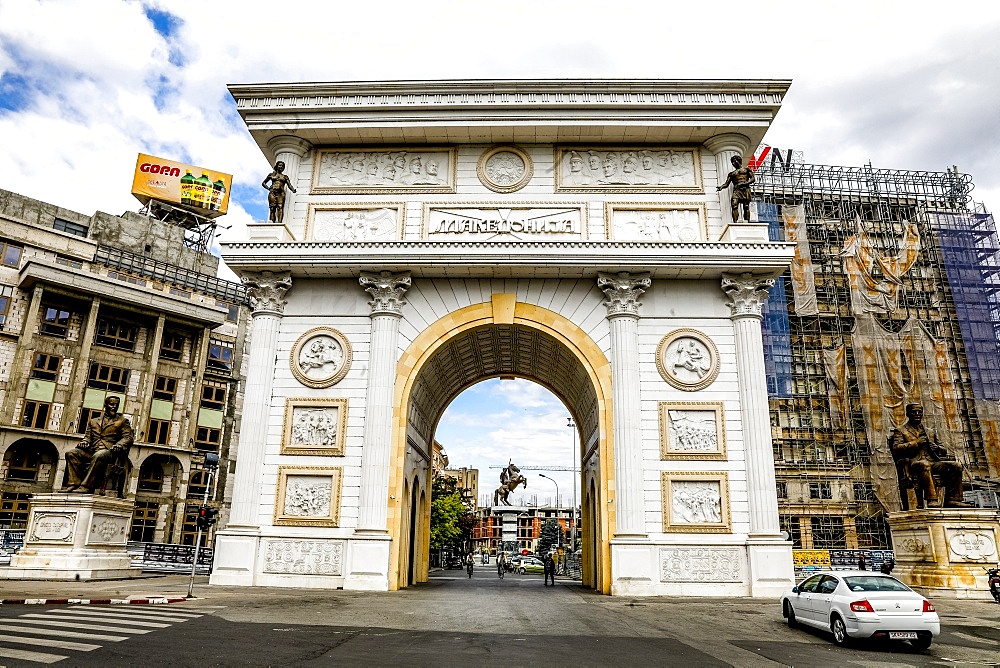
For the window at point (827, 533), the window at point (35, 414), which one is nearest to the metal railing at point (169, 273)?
the window at point (35, 414)

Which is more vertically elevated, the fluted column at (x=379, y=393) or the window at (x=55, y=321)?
the window at (x=55, y=321)

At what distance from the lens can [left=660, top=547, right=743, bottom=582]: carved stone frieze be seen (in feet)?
75.5

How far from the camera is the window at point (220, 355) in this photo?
60906 mm

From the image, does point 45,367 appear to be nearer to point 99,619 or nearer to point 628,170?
point 99,619

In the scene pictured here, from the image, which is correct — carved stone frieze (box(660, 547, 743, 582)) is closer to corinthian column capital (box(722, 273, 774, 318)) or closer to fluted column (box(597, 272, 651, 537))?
fluted column (box(597, 272, 651, 537))

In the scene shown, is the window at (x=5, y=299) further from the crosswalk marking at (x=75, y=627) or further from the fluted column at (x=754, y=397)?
the fluted column at (x=754, y=397)

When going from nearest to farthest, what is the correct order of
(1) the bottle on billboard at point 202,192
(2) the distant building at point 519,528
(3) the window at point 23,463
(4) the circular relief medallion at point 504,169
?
1. (4) the circular relief medallion at point 504,169
2. (3) the window at point 23,463
3. (1) the bottle on billboard at point 202,192
4. (2) the distant building at point 519,528

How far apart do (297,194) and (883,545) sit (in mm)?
48635

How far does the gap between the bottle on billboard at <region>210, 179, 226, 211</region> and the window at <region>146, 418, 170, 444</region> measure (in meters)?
20.6

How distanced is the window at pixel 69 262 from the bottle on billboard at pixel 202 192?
40.2 feet

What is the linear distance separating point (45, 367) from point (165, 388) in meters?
9.05

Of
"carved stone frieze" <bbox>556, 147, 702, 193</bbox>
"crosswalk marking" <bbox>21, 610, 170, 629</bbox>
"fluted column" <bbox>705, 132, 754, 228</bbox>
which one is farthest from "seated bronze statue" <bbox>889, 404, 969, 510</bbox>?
"crosswalk marking" <bbox>21, 610, 170, 629</bbox>

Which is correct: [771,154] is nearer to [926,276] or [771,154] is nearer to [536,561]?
[926,276]

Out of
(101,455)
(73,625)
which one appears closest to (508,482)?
(101,455)
